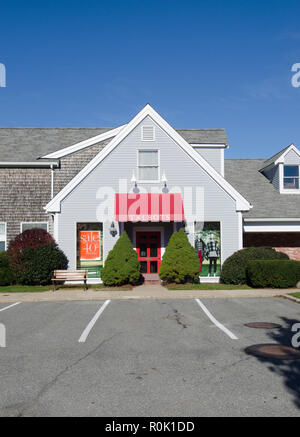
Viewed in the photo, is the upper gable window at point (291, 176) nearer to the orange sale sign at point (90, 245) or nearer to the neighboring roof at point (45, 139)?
the neighboring roof at point (45, 139)

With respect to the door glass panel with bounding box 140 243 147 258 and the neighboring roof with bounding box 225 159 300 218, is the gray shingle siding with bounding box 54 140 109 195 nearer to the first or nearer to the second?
the door glass panel with bounding box 140 243 147 258

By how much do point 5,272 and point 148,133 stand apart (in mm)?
9279

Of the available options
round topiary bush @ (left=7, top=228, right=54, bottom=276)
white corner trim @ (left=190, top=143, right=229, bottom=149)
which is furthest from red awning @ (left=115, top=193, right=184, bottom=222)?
white corner trim @ (left=190, top=143, right=229, bottom=149)

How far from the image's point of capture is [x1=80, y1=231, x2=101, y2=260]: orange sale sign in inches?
829

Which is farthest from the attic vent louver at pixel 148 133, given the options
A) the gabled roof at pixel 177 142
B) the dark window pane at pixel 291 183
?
the dark window pane at pixel 291 183

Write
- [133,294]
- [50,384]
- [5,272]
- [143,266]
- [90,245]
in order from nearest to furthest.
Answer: [50,384] → [133,294] → [5,272] → [90,245] → [143,266]

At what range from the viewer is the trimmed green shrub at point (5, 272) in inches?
786

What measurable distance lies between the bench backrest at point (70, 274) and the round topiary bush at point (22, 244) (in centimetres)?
174

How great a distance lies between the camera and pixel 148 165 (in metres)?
21.7

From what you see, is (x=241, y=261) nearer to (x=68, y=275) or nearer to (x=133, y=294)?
(x=133, y=294)

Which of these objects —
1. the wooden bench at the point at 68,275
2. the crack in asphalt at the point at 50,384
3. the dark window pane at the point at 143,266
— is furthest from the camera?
the dark window pane at the point at 143,266

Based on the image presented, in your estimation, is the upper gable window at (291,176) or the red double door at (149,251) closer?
the red double door at (149,251)

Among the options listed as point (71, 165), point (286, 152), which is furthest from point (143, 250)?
point (286, 152)

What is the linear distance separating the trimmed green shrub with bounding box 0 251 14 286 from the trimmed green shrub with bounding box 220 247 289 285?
31.9ft
